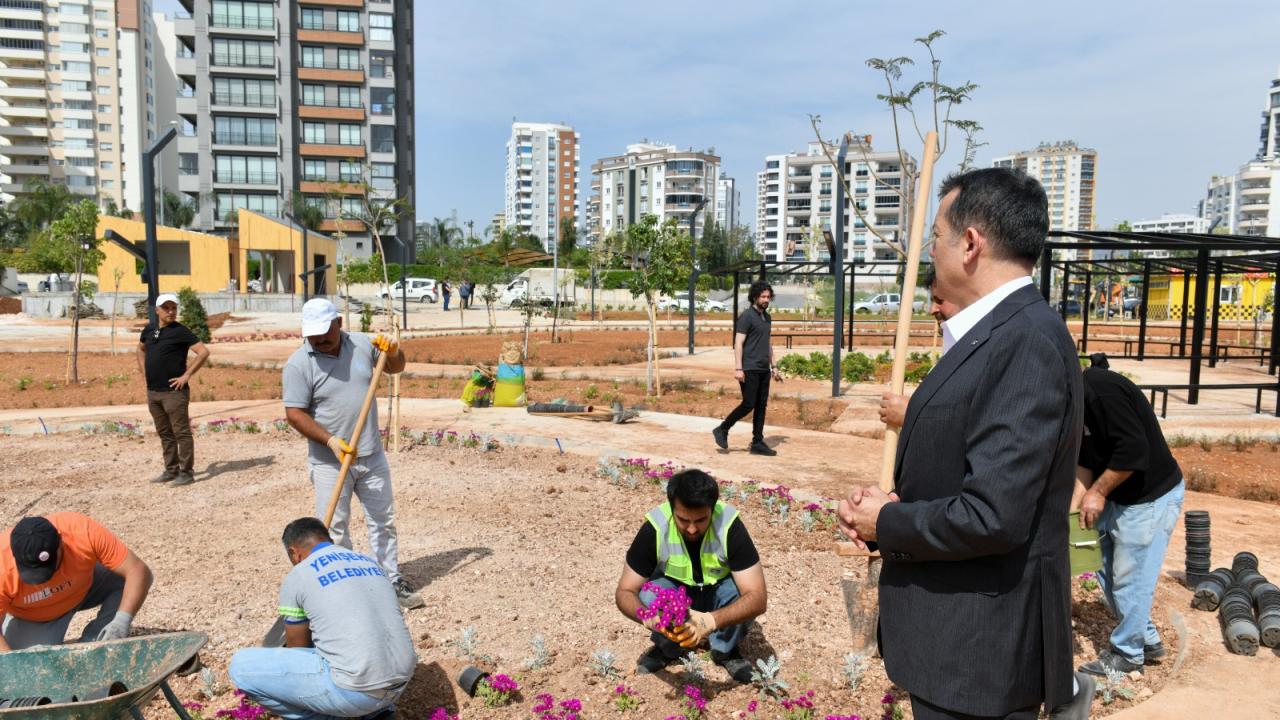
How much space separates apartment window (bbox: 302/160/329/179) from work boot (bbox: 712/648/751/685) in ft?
226

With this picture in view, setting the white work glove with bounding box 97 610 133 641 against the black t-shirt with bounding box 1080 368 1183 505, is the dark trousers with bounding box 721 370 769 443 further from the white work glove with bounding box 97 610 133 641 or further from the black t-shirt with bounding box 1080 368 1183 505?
the white work glove with bounding box 97 610 133 641

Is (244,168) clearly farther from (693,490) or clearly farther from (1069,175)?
(1069,175)

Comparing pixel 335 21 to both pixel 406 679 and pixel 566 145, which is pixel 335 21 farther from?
pixel 566 145

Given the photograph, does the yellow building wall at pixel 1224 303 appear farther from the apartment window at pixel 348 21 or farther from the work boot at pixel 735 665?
the apartment window at pixel 348 21

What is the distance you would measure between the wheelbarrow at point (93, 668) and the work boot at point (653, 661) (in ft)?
6.50

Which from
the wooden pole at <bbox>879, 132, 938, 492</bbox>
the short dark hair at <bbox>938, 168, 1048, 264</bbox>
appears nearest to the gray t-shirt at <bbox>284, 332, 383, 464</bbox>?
the wooden pole at <bbox>879, 132, 938, 492</bbox>

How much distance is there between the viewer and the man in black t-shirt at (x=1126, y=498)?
13.3ft

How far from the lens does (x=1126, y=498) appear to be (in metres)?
4.24

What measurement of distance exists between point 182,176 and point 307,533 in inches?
2706

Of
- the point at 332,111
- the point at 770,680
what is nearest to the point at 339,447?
the point at 770,680

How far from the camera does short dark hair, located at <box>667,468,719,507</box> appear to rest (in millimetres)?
3812

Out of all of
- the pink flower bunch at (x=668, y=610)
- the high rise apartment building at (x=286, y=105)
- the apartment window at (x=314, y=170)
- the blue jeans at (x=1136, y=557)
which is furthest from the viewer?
the apartment window at (x=314, y=170)

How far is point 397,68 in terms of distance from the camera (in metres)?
69.1

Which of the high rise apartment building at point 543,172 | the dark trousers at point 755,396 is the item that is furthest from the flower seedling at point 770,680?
the high rise apartment building at point 543,172
